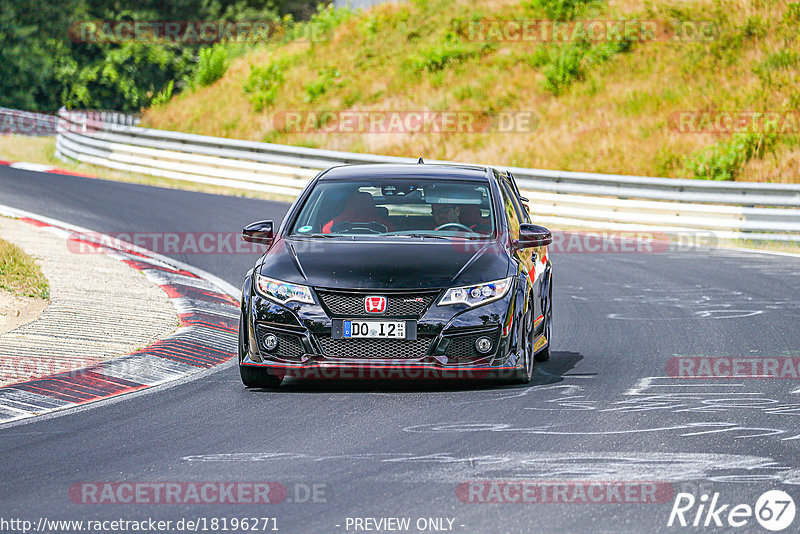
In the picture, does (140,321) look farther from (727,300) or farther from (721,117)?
(721,117)

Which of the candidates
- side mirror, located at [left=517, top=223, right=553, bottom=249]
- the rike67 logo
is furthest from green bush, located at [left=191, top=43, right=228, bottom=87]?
the rike67 logo

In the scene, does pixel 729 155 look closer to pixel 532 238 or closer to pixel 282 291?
pixel 532 238

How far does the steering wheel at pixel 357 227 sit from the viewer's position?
9.96 meters

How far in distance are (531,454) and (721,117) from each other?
2394cm

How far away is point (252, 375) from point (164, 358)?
155 centimetres

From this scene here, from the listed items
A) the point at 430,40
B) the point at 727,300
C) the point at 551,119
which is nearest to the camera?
the point at 727,300

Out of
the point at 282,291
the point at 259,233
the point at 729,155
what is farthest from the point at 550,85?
the point at 282,291

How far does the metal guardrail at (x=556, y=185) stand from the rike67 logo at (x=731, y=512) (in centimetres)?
1587

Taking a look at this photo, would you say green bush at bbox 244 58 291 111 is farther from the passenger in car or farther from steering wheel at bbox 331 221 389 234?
steering wheel at bbox 331 221 389 234

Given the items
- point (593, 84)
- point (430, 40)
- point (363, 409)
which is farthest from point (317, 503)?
point (430, 40)

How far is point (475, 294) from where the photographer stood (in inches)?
351

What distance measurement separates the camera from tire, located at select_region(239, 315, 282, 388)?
918 centimetres

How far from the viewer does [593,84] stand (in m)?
33.5

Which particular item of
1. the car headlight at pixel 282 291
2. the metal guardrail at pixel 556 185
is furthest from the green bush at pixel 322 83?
the car headlight at pixel 282 291
